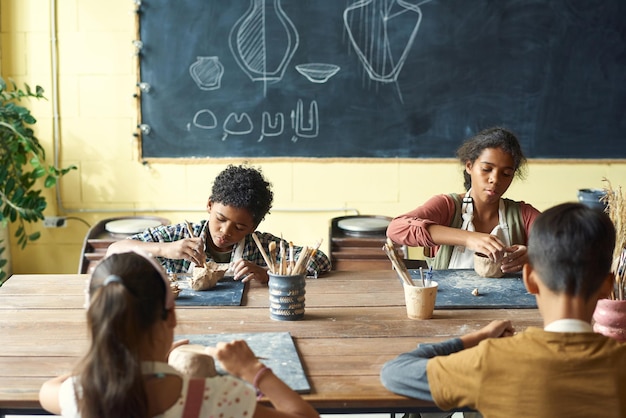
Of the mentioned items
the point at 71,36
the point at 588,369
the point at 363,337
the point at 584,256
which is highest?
the point at 71,36

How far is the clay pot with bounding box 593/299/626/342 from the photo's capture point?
1.86 metres

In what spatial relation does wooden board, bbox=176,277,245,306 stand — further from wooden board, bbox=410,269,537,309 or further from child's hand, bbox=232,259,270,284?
wooden board, bbox=410,269,537,309

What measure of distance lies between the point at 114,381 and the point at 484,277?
Answer: 158cm

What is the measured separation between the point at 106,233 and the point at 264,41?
4.60 feet

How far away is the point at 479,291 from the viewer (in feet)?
7.75

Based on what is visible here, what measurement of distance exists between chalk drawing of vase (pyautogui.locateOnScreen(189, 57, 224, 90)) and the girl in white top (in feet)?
9.69

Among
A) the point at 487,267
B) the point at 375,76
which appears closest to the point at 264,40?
the point at 375,76

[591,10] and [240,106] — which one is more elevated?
[591,10]

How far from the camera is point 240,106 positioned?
4.27 meters

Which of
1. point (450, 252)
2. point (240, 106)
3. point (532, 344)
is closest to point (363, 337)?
point (532, 344)

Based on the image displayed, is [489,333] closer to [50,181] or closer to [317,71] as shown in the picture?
[317,71]

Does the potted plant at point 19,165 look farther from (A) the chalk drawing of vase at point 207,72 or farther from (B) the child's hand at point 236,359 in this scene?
(B) the child's hand at point 236,359

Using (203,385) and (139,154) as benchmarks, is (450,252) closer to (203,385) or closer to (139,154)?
(203,385)

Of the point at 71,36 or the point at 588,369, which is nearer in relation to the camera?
the point at 588,369
